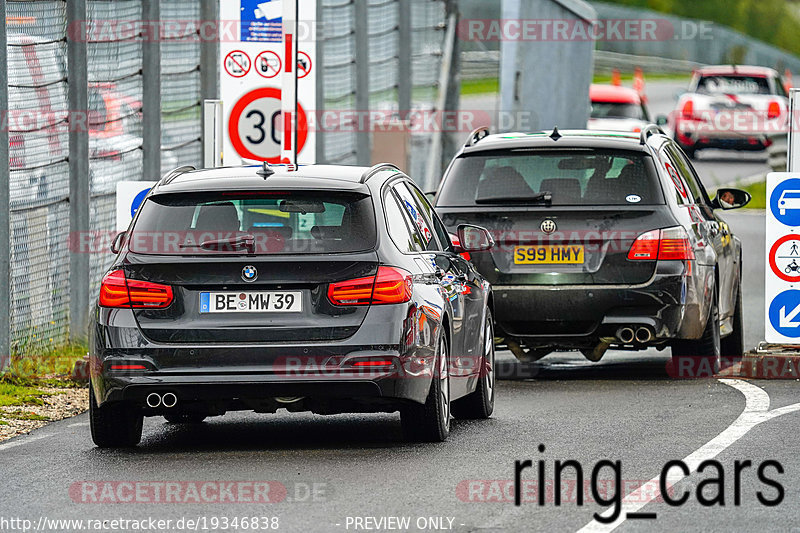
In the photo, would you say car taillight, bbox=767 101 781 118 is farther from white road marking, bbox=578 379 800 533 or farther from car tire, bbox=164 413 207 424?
car tire, bbox=164 413 207 424

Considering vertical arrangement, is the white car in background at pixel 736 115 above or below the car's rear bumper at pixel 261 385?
below

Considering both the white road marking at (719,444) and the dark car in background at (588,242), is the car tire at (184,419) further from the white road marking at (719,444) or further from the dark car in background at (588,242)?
the white road marking at (719,444)

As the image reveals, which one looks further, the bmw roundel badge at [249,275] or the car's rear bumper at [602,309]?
the car's rear bumper at [602,309]

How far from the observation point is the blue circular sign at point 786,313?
44.2 feet

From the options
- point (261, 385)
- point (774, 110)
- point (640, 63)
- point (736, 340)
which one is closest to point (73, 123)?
point (736, 340)

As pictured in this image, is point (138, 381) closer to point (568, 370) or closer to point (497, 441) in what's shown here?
point (497, 441)

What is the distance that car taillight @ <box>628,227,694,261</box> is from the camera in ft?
41.1

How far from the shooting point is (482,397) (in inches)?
431

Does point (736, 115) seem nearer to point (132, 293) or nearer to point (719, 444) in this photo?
point (719, 444)

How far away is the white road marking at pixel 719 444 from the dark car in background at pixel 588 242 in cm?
73

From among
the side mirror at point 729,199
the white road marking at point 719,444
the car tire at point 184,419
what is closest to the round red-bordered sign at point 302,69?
the side mirror at point 729,199

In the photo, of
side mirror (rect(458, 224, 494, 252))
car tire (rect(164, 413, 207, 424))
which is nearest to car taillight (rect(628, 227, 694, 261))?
side mirror (rect(458, 224, 494, 252))

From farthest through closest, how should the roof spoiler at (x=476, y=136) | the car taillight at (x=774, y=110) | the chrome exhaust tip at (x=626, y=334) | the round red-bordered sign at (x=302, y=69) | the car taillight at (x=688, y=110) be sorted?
1. the car taillight at (x=688, y=110)
2. the car taillight at (x=774, y=110)
3. the round red-bordered sign at (x=302, y=69)
4. the roof spoiler at (x=476, y=136)
5. the chrome exhaust tip at (x=626, y=334)

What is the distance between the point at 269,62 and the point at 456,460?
6252 millimetres
